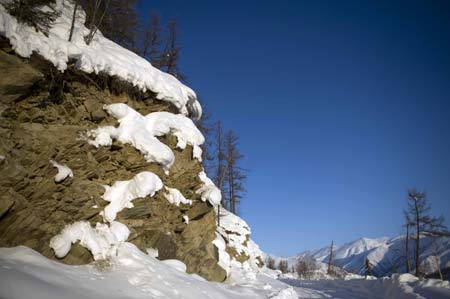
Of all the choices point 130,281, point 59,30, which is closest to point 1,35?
point 59,30

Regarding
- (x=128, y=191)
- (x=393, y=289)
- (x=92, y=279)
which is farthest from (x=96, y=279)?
(x=393, y=289)

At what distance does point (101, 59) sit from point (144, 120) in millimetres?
2355

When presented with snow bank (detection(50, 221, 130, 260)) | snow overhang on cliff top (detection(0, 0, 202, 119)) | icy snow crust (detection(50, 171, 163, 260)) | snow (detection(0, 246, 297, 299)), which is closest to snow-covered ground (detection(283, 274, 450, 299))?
snow (detection(0, 246, 297, 299))

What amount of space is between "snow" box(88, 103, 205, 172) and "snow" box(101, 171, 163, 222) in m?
0.73

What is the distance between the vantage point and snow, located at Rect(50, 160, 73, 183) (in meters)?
6.34

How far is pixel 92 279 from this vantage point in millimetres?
5125

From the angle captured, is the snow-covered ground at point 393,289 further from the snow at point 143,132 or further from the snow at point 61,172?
the snow at point 61,172

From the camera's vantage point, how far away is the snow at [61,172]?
6.34 meters

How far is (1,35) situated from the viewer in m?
5.99

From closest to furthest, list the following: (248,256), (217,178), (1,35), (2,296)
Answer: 1. (2,296)
2. (1,35)
3. (248,256)
4. (217,178)

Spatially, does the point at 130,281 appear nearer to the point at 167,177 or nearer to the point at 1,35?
the point at 167,177

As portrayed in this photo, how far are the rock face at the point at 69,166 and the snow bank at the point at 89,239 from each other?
0.47 ft

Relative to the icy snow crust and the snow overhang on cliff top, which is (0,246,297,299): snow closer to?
the icy snow crust

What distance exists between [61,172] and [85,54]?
3.81m
